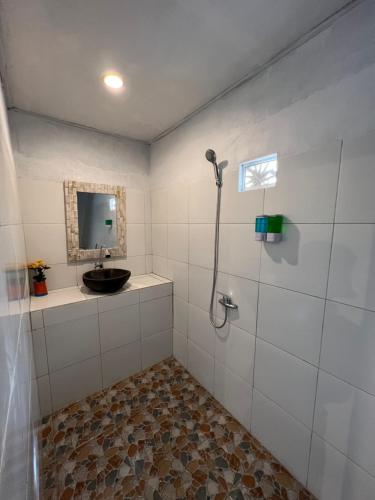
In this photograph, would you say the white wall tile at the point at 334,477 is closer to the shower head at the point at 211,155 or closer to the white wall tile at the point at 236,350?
the white wall tile at the point at 236,350

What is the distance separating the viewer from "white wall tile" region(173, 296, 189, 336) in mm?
2084

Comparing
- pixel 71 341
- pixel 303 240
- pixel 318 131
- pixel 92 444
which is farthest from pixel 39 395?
pixel 318 131

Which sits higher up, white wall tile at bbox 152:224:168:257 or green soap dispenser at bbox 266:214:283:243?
green soap dispenser at bbox 266:214:283:243

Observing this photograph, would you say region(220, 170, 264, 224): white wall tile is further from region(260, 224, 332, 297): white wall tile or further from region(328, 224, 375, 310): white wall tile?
region(328, 224, 375, 310): white wall tile

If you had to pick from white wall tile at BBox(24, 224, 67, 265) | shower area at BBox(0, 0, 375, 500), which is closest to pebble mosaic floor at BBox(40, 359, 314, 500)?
shower area at BBox(0, 0, 375, 500)

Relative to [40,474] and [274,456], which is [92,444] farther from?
[274,456]

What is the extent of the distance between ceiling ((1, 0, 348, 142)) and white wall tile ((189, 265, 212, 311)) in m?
1.32

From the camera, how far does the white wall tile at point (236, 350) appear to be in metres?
1.47

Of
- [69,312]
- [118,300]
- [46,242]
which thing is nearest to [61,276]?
[46,242]

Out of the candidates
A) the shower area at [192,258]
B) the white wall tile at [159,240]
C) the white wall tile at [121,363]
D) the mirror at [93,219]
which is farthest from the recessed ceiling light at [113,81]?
the white wall tile at [121,363]

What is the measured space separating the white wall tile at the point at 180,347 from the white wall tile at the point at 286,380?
2.80ft

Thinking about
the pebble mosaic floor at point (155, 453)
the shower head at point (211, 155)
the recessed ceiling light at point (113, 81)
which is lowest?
the pebble mosaic floor at point (155, 453)

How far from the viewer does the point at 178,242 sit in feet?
6.77

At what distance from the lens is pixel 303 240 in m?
1.12
